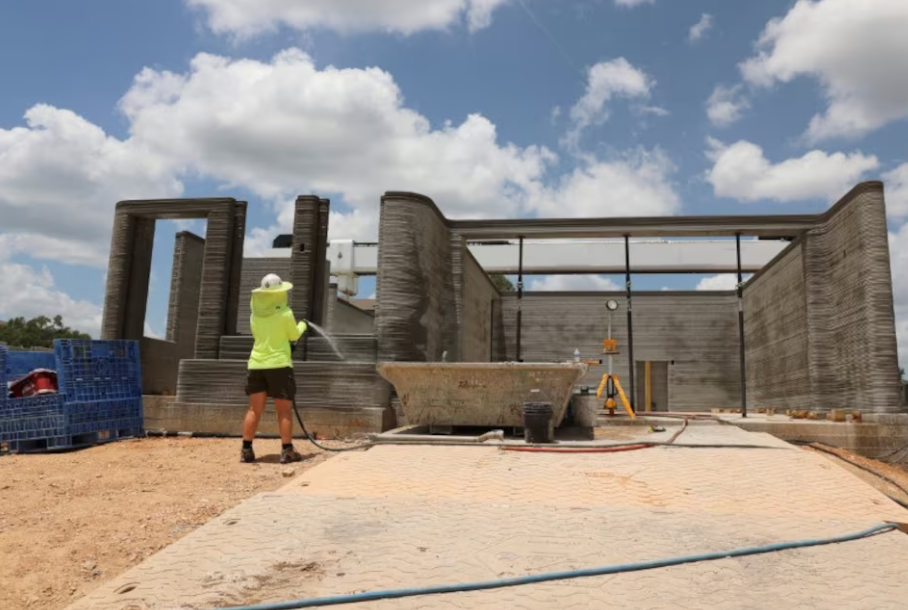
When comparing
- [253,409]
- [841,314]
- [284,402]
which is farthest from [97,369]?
[841,314]

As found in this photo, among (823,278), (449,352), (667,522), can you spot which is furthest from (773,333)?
(667,522)

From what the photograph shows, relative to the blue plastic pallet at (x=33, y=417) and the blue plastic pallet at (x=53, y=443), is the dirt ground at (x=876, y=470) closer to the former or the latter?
the blue plastic pallet at (x=53, y=443)

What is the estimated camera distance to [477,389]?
8.34 m

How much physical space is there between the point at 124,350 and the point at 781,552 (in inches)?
360

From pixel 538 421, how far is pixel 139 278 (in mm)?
8271

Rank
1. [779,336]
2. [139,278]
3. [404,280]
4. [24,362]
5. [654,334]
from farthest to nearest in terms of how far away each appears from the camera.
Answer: [654,334]
[779,336]
[139,278]
[404,280]
[24,362]

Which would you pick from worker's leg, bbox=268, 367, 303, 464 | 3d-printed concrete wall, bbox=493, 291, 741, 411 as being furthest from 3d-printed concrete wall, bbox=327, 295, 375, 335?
worker's leg, bbox=268, 367, 303, 464

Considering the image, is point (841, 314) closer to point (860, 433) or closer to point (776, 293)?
point (860, 433)

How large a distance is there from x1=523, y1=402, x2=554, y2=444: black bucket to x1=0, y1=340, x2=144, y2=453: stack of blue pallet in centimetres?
601

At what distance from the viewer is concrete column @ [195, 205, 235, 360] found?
10461 mm

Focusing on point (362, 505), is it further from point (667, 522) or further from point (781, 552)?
point (781, 552)

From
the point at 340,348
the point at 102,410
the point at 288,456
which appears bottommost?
the point at 288,456

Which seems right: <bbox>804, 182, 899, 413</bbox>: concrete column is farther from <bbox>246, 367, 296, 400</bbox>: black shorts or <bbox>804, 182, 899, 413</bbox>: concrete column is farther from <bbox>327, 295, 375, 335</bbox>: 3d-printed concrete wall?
<bbox>327, 295, 375, 335</bbox>: 3d-printed concrete wall

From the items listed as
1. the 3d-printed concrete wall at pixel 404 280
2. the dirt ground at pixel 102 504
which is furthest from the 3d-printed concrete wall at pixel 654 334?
the dirt ground at pixel 102 504
